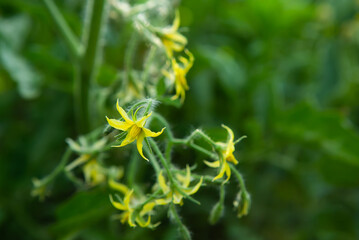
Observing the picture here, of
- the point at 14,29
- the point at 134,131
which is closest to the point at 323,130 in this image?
the point at 134,131

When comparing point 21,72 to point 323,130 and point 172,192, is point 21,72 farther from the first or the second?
point 323,130

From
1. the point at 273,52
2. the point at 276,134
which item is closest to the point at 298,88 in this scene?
the point at 273,52

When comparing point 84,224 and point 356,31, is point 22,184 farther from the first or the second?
point 356,31

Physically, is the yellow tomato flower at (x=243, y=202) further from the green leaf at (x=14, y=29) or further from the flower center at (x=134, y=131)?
the green leaf at (x=14, y=29)

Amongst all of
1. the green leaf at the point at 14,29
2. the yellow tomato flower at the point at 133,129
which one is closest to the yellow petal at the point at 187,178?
the yellow tomato flower at the point at 133,129

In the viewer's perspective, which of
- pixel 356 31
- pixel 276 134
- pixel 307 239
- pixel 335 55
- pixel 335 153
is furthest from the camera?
pixel 356 31
